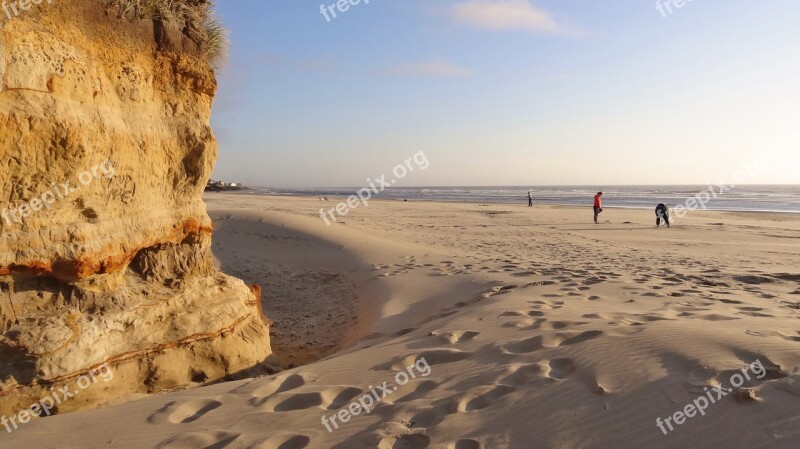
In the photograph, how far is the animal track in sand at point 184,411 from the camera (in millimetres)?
3127

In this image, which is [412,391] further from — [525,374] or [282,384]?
[282,384]

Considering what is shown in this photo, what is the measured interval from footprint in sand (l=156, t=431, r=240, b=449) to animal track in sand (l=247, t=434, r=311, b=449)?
8.2 inches

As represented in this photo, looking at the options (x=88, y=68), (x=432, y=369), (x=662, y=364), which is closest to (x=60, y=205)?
(x=88, y=68)

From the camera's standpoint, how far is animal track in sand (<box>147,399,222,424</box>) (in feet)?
10.3

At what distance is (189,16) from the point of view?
5.03 meters

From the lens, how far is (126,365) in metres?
3.96

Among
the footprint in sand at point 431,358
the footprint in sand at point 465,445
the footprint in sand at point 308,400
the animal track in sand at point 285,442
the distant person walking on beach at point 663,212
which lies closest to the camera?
the footprint in sand at point 465,445

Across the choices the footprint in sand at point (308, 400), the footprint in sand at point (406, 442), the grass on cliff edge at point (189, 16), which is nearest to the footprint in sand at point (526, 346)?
→ the footprint in sand at point (308, 400)

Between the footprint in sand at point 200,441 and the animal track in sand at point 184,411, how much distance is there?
26 centimetres

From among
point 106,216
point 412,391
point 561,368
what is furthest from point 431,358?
point 106,216

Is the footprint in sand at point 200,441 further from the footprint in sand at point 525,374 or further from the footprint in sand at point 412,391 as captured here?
the footprint in sand at point 525,374

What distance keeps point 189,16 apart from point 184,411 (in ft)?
13.5

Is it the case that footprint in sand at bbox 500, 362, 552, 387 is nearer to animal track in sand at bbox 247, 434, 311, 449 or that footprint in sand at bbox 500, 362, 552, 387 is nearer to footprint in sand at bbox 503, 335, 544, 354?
footprint in sand at bbox 503, 335, 544, 354

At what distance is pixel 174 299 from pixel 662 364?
4.40 m
